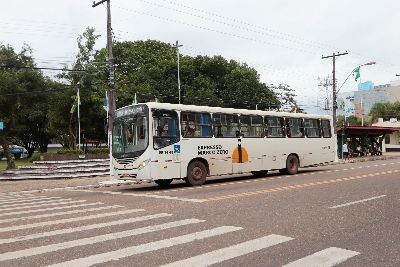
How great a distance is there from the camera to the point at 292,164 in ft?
74.6

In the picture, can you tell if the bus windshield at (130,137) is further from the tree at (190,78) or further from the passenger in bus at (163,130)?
the tree at (190,78)

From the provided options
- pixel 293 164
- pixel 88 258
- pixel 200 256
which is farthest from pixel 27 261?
pixel 293 164

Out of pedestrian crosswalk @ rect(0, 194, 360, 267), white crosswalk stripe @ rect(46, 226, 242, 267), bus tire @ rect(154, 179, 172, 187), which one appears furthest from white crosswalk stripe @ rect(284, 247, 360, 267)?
bus tire @ rect(154, 179, 172, 187)

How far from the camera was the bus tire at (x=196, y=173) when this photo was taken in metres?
17.9

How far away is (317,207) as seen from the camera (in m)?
10.8

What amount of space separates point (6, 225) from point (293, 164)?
52.8 feet

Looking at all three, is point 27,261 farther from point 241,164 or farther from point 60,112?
point 60,112

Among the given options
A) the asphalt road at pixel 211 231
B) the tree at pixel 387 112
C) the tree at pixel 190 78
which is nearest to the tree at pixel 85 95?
the tree at pixel 190 78

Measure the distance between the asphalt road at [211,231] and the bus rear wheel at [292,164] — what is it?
8.97 m

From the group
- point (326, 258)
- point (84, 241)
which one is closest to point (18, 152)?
point (84, 241)

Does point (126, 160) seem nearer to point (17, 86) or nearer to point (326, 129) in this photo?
point (326, 129)

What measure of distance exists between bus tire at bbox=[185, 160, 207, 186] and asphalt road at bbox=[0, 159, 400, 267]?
169 inches

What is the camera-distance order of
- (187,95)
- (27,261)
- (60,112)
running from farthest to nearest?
(187,95)
(60,112)
(27,261)

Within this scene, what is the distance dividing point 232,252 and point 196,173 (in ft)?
38.3
